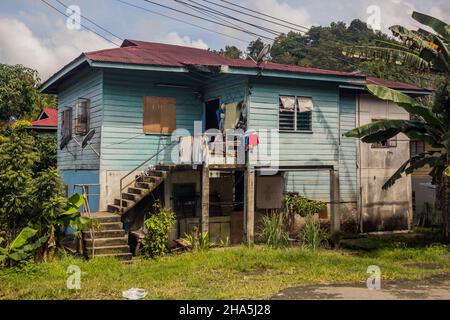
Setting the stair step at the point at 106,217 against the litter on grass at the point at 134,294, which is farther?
the stair step at the point at 106,217

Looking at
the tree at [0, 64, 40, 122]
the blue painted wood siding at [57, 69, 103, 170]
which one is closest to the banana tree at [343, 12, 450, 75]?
the blue painted wood siding at [57, 69, 103, 170]

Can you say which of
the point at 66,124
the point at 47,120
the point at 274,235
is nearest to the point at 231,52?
the point at 47,120

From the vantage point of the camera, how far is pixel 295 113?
16.5m

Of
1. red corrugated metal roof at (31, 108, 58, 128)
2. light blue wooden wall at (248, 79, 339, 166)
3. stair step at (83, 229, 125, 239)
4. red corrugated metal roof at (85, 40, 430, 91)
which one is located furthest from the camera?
red corrugated metal roof at (31, 108, 58, 128)

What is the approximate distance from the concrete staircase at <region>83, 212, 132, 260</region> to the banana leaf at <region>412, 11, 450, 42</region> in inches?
422

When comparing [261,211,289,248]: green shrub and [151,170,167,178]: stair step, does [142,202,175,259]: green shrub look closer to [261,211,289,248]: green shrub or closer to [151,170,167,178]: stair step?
[151,170,167,178]: stair step

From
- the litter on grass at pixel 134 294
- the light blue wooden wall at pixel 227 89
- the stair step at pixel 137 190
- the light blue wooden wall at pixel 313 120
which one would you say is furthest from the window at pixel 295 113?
the litter on grass at pixel 134 294

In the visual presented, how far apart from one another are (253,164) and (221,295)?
7069mm

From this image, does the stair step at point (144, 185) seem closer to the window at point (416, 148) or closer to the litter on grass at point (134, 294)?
the litter on grass at point (134, 294)

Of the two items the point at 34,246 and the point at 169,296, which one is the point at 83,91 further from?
the point at 169,296

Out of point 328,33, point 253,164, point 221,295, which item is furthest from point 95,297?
point 328,33

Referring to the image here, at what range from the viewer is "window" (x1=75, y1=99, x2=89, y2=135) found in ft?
57.2

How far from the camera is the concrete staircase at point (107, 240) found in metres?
13.1
